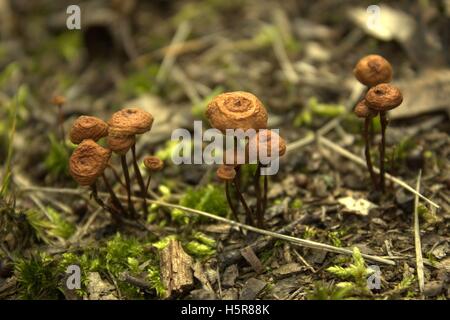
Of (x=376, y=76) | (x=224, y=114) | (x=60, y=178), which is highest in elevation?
(x=376, y=76)

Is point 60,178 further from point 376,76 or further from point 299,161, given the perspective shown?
point 376,76

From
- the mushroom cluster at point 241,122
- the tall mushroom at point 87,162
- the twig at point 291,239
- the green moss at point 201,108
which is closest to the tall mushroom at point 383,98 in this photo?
the mushroom cluster at point 241,122

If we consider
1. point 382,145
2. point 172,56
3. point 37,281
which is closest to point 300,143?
point 382,145

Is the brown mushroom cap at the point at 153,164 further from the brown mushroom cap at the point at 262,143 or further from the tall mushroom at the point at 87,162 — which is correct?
the brown mushroom cap at the point at 262,143

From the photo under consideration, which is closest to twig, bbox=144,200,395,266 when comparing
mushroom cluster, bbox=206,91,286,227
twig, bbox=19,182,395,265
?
twig, bbox=19,182,395,265

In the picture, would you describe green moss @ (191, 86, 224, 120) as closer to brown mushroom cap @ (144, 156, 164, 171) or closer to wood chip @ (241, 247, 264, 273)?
brown mushroom cap @ (144, 156, 164, 171)
